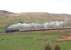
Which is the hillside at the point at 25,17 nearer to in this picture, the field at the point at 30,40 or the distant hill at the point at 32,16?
the distant hill at the point at 32,16

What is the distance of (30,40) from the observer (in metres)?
1.18

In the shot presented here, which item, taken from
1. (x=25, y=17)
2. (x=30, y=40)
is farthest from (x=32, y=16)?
(x=30, y=40)

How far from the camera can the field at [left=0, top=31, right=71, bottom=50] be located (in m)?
1.18

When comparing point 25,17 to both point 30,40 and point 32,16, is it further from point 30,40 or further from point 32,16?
point 30,40

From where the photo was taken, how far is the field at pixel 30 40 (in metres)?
1.18

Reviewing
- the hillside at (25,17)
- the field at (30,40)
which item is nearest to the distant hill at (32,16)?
the hillside at (25,17)

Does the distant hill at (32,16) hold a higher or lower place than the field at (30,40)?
higher

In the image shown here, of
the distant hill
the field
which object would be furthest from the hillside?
the field

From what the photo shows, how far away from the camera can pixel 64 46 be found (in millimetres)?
1186

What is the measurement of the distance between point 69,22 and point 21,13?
447 millimetres
